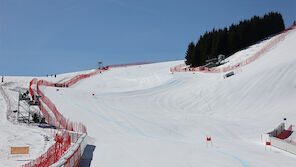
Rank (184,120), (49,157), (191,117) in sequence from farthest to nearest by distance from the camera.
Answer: (191,117) → (184,120) → (49,157)

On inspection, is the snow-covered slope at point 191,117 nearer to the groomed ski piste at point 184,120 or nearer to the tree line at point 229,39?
the groomed ski piste at point 184,120

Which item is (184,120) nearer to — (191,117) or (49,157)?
(191,117)

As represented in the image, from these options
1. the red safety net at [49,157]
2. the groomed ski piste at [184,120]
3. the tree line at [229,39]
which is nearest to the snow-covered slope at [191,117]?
the groomed ski piste at [184,120]

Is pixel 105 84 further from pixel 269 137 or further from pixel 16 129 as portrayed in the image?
pixel 269 137

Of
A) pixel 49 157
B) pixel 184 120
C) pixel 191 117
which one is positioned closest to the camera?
pixel 49 157

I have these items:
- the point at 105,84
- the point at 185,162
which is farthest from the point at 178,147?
the point at 105,84

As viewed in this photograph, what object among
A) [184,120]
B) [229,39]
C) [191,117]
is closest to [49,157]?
[184,120]

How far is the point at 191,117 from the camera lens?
23812 mm

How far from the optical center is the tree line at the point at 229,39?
196 feet

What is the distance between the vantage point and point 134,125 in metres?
21.0

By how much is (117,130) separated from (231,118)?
10415 millimetres

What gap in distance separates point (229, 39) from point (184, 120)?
44079 millimetres

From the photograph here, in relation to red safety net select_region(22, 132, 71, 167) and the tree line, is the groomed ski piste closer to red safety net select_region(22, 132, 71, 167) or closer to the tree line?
red safety net select_region(22, 132, 71, 167)

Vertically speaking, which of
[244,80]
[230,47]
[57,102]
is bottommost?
[57,102]
